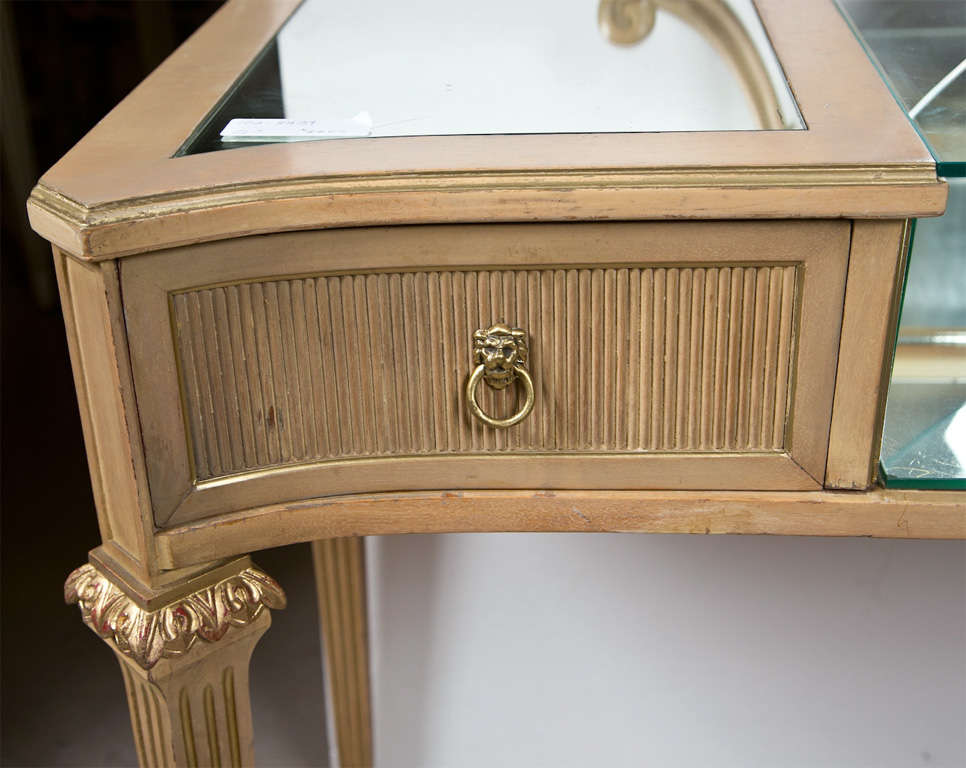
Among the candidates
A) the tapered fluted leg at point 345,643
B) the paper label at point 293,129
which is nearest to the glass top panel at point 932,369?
the paper label at point 293,129

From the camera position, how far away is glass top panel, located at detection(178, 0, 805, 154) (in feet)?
1.68

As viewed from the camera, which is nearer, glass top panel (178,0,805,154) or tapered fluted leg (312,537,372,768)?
glass top panel (178,0,805,154)

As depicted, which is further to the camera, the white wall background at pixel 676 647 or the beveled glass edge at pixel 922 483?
the white wall background at pixel 676 647

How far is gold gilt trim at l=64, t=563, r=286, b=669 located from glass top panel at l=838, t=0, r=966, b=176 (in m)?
0.37

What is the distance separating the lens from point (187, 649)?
1.71 feet

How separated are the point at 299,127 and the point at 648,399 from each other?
205 millimetres

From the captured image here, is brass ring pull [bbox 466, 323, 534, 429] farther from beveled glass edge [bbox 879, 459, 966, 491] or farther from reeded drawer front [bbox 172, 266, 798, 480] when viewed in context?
beveled glass edge [bbox 879, 459, 966, 491]

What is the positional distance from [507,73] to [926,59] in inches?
9.0

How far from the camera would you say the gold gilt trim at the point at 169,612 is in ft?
1.68

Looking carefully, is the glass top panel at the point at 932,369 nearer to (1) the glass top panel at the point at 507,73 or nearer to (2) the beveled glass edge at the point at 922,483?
(2) the beveled glass edge at the point at 922,483

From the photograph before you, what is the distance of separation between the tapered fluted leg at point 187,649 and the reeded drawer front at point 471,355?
51mm

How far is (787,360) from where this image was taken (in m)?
0.48

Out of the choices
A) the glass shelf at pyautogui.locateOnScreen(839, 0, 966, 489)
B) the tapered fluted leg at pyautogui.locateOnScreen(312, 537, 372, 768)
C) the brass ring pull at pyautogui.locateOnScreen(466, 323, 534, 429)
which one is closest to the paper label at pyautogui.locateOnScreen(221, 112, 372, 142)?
the brass ring pull at pyautogui.locateOnScreen(466, 323, 534, 429)

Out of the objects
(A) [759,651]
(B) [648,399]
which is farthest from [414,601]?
(B) [648,399]
